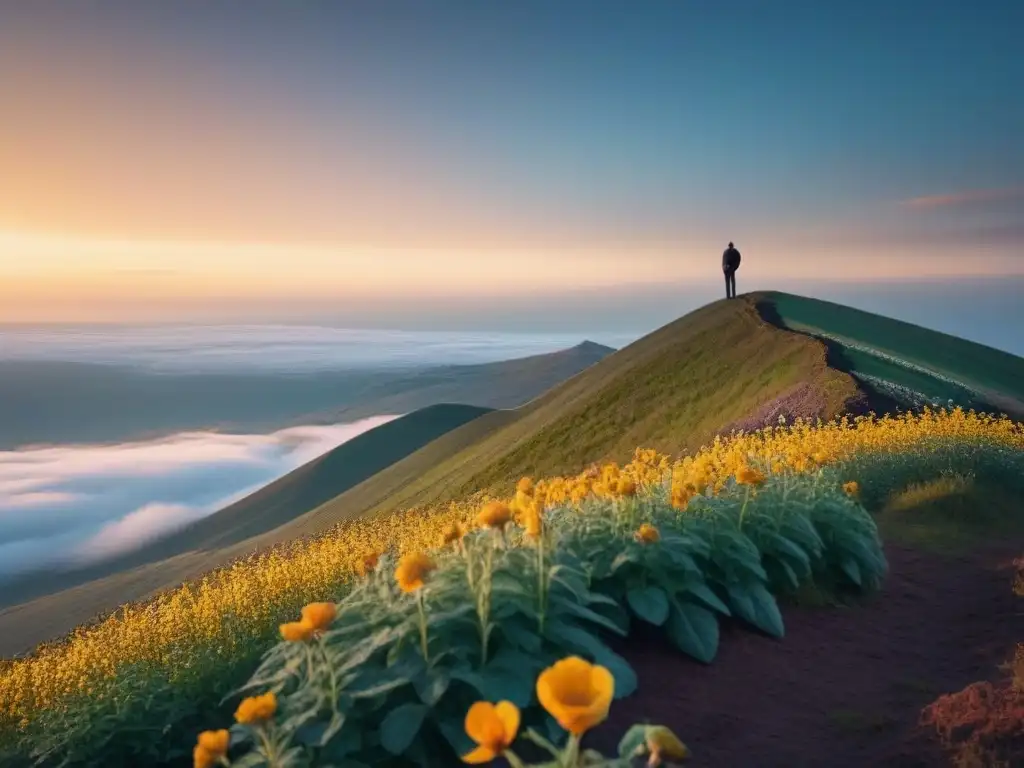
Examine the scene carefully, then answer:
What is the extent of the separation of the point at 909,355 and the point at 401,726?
34.8m

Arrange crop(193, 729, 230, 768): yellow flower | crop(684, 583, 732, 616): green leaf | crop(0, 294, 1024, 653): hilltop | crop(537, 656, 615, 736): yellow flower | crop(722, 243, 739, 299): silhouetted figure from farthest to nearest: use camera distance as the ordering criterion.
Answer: crop(722, 243, 739, 299): silhouetted figure, crop(0, 294, 1024, 653): hilltop, crop(684, 583, 732, 616): green leaf, crop(193, 729, 230, 768): yellow flower, crop(537, 656, 615, 736): yellow flower

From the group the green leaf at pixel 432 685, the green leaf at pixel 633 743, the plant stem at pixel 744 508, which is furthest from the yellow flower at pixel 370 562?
the plant stem at pixel 744 508

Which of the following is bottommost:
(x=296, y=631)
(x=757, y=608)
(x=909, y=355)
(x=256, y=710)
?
(x=909, y=355)

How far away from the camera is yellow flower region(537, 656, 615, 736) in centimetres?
218

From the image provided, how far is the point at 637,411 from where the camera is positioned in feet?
107

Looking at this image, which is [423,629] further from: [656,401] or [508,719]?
[656,401]

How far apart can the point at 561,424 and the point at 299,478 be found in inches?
2032

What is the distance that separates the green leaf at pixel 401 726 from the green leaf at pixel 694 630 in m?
2.14

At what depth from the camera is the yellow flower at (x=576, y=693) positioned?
2.18m

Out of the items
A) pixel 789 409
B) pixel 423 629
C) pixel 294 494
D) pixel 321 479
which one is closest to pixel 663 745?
pixel 423 629

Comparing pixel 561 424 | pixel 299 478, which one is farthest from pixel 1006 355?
pixel 299 478

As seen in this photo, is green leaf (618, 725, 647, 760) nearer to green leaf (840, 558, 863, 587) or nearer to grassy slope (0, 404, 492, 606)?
green leaf (840, 558, 863, 587)

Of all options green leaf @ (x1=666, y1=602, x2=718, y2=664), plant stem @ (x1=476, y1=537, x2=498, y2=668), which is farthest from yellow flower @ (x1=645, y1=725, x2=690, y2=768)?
green leaf @ (x1=666, y1=602, x2=718, y2=664)

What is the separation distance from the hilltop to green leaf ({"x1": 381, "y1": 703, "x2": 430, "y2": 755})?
16.0 metres
